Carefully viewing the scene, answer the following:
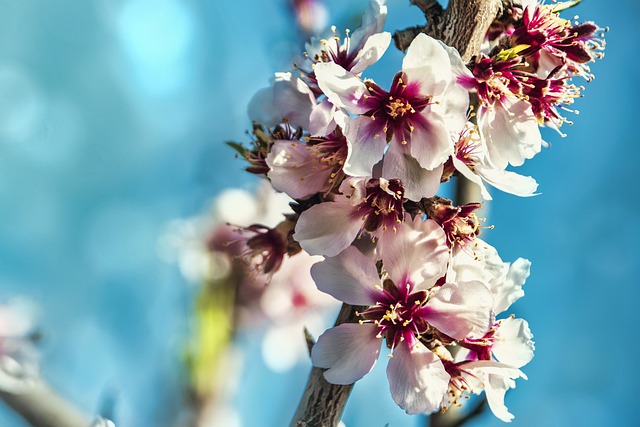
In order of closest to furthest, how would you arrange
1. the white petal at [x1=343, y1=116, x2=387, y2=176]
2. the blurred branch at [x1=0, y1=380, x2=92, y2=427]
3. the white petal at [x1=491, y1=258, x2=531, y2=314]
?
the white petal at [x1=343, y1=116, x2=387, y2=176], the white petal at [x1=491, y1=258, x2=531, y2=314], the blurred branch at [x1=0, y1=380, x2=92, y2=427]

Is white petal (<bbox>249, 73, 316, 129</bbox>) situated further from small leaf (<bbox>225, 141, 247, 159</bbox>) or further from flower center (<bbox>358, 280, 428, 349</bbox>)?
flower center (<bbox>358, 280, 428, 349</bbox>)

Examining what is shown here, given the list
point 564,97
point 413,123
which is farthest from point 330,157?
point 564,97

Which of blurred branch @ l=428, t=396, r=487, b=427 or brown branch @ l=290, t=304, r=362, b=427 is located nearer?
brown branch @ l=290, t=304, r=362, b=427

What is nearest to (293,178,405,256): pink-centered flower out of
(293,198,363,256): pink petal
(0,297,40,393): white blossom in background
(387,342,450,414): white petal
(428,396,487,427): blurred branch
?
(293,198,363,256): pink petal

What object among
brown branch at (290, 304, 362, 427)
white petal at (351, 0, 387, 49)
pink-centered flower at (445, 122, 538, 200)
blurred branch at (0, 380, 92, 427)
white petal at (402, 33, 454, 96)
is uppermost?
white petal at (351, 0, 387, 49)

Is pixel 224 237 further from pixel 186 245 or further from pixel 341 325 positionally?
pixel 341 325

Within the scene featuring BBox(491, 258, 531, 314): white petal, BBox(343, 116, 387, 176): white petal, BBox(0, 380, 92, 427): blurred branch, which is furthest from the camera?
BBox(0, 380, 92, 427): blurred branch

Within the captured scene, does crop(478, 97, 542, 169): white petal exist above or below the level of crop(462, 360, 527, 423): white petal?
above
